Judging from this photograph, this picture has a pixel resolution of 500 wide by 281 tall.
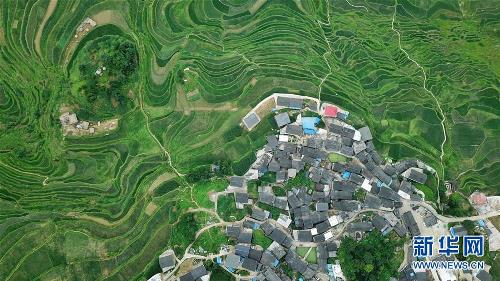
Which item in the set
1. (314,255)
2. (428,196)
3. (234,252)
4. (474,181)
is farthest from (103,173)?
(474,181)

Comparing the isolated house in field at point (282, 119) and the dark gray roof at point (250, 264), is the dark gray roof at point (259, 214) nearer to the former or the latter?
the dark gray roof at point (250, 264)

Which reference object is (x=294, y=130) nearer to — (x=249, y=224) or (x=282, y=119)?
(x=282, y=119)

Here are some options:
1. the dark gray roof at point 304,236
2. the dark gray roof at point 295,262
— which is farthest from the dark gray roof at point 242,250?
the dark gray roof at point 304,236

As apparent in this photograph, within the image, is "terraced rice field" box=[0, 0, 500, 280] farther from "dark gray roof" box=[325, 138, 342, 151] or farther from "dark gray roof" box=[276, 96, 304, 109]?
"dark gray roof" box=[325, 138, 342, 151]

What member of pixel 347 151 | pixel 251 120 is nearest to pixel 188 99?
pixel 251 120

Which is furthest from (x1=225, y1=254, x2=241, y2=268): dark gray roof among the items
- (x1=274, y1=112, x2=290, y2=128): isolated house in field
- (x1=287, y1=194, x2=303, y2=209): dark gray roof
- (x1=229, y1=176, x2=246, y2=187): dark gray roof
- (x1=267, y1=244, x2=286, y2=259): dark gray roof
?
(x1=274, y1=112, x2=290, y2=128): isolated house in field

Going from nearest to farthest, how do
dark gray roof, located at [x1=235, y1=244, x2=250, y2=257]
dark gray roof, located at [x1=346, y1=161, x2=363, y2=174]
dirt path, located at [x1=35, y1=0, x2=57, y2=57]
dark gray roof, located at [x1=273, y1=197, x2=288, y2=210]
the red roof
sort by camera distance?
1. dark gray roof, located at [x1=235, y1=244, x2=250, y2=257]
2. dark gray roof, located at [x1=273, y1=197, x2=288, y2=210]
3. dark gray roof, located at [x1=346, y1=161, x2=363, y2=174]
4. the red roof
5. dirt path, located at [x1=35, y1=0, x2=57, y2=57]

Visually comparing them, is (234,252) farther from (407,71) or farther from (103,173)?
(407,71)
